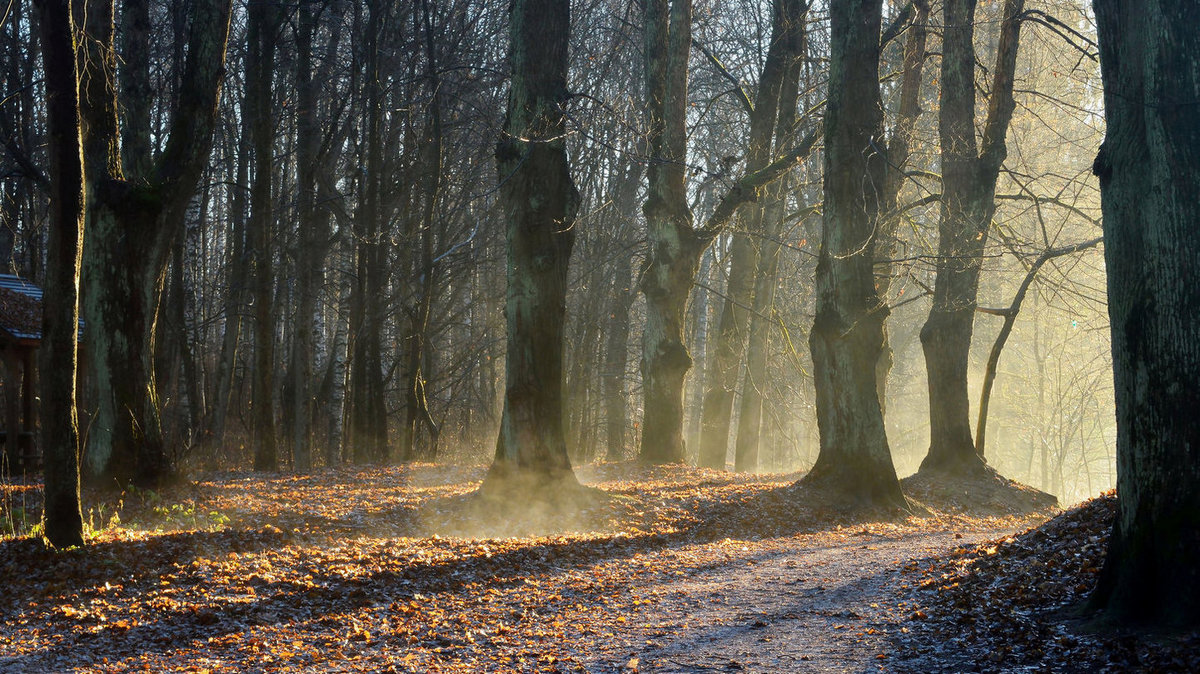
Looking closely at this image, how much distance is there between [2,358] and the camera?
50.5 feet

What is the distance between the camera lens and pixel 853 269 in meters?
12.0

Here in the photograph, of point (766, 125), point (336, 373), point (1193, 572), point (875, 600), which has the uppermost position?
point (766, 125)

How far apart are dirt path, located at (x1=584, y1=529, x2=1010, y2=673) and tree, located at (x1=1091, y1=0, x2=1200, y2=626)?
1.44 meters

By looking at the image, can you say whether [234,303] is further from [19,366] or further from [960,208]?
[960,208]

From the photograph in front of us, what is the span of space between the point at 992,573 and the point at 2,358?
1601 cm

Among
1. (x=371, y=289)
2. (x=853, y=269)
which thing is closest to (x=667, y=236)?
(x=853, y=269)

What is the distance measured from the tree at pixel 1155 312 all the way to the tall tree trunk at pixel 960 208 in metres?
8.75

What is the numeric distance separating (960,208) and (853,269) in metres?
3.01

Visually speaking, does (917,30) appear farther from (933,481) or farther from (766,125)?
(933,481)

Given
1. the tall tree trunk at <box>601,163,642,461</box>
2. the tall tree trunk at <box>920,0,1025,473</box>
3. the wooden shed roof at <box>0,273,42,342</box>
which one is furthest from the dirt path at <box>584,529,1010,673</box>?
Answer: the tall tree trunk at <box>601,163,642,461</box>

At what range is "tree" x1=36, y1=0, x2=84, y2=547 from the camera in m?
6.45

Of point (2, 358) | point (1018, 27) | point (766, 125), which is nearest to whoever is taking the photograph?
point (1018, 27)

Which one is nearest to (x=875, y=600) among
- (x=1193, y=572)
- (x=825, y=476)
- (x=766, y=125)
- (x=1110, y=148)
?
(x=1193, y=572)

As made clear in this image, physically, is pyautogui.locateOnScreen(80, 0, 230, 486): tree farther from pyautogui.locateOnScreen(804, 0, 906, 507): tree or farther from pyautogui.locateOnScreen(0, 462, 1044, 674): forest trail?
pyautogui.locateOnScreen(804, 0, 906, 507): tree
